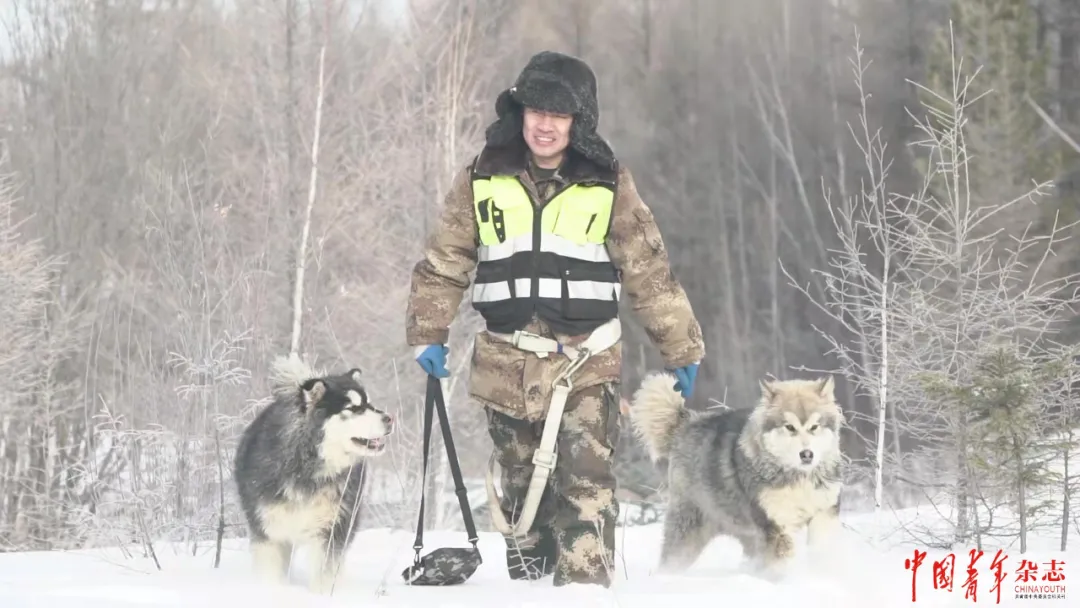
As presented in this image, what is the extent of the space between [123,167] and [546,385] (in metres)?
16.5

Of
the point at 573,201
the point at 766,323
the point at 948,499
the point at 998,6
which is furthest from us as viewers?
the point at 766,323

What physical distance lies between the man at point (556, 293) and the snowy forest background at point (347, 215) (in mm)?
2306

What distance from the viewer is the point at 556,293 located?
4109 mm

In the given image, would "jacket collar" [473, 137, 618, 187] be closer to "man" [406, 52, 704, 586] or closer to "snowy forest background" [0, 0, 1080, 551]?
"man" [406, 52, 704, 586]

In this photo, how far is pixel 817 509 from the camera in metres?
4.63

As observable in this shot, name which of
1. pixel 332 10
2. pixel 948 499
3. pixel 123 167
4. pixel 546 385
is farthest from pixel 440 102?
pixel 546 385

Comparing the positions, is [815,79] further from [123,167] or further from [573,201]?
[573,201]

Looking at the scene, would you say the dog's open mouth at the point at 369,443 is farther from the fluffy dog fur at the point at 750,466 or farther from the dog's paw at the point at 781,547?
the dog's paw at the point at 781,547

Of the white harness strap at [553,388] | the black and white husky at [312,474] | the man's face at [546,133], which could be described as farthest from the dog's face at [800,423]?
the black and white husky at [312,474]

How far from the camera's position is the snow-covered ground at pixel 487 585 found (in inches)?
138

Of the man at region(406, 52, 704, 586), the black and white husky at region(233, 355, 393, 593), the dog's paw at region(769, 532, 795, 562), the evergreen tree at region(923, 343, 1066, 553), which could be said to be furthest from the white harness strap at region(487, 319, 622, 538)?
the evergreen tree at region(923, 343, 1066, 553)

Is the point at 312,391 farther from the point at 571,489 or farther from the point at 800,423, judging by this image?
the point at 800,423

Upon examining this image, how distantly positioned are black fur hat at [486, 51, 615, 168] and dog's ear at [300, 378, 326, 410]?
3.90ft

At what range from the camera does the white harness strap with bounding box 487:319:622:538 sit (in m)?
4.04
